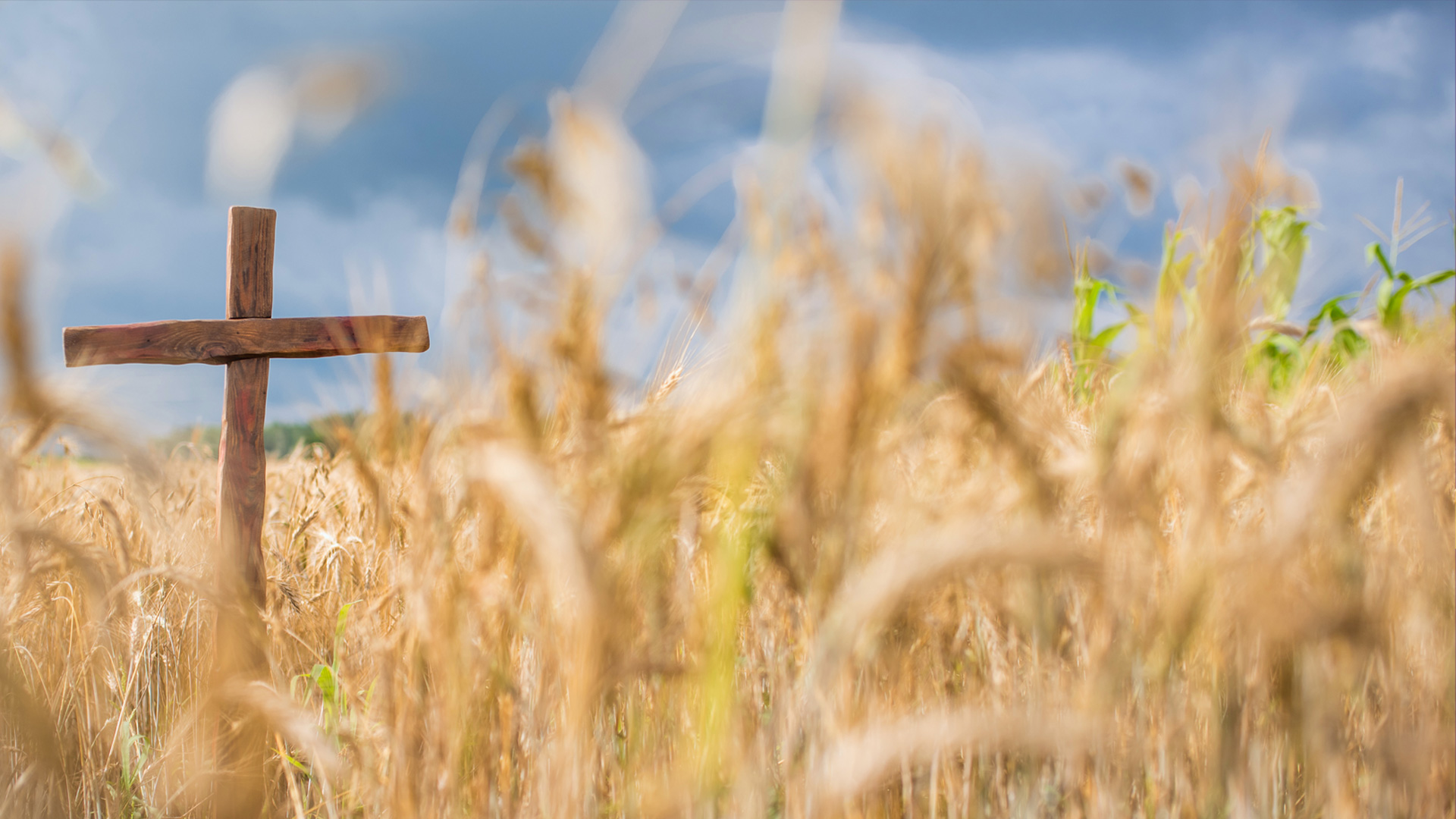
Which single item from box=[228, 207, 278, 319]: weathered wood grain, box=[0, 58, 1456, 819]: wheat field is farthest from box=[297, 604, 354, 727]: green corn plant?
box=[228, 207, 278, 319]: weathered wood grain

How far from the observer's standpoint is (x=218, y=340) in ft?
10.1

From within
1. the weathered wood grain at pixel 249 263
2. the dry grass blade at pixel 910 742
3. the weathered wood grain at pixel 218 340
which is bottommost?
the dry grass blade at pixel 910 742

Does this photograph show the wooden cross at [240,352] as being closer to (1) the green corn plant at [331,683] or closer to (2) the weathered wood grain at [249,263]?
(2) the weathered wood grain at [249,263]

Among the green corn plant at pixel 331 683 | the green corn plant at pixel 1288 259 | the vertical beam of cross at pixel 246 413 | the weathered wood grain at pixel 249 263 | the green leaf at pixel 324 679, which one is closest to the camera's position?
Answer: the green corn plant at pixel 331 683

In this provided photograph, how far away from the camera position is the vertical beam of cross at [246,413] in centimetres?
297

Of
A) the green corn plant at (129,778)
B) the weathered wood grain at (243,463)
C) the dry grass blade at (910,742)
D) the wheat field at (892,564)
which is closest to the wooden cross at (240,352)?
the weathered wood grain at (243,463)

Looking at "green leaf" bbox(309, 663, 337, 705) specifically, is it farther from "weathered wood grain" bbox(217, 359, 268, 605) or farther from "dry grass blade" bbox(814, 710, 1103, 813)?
"dry grass blade" bbox(814, 710, 1103, 813)

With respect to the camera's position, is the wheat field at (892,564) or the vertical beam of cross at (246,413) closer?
the wheat field at (892,564)

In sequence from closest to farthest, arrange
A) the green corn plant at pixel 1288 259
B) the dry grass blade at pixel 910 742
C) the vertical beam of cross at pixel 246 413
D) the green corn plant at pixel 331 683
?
the dry grass blade at pixel 910 742 < the green corn plant at pixel 331 683 < the vertical beam of cross at pixel 246 413 < the green corn plant at pixel 1288 259

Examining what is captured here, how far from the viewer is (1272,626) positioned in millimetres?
1080

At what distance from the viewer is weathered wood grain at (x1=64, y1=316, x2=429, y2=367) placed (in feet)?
9.86

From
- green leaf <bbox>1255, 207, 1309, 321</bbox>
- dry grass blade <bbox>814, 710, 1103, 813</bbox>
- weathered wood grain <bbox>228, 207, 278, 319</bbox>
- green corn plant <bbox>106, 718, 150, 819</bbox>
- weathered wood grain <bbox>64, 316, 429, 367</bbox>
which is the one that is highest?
green leaf <bbox>1255, 207, 1309, 321</bbox>

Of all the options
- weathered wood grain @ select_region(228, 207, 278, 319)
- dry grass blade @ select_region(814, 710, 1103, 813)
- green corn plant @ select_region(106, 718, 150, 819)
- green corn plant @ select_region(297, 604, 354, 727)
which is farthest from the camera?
weathered wood grain @ select_region(228, 207, 278, 319)

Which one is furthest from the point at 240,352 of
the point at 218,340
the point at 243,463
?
the point at 243,463
